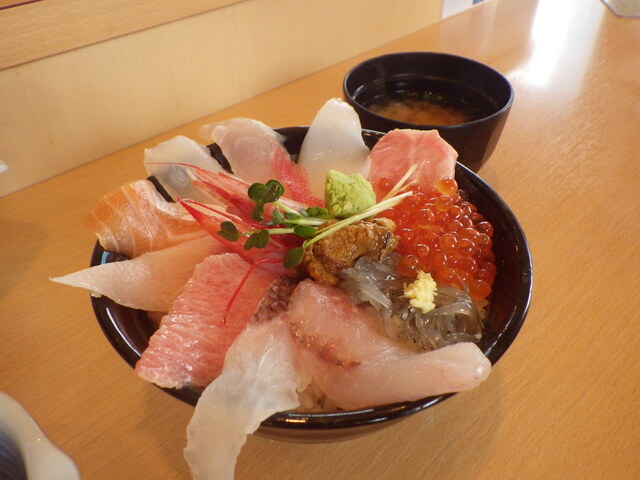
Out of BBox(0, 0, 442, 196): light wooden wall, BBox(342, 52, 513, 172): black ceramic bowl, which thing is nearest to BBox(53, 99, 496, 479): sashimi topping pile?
BBox(342, 52, 513, 172): black ceramic bowl

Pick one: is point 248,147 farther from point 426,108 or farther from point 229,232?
point 426,108

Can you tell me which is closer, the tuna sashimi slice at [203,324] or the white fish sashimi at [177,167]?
the tuna sashimi slice at [203,324]

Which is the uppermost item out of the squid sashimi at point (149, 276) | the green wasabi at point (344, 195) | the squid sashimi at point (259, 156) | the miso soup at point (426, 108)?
the green wasabi at point (344, 195)

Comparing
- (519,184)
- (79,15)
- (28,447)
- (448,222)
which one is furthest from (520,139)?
(28,447)

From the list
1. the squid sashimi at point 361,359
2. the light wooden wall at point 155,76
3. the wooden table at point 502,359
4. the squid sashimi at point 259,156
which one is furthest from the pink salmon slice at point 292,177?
the light wooden wall at point 155,76

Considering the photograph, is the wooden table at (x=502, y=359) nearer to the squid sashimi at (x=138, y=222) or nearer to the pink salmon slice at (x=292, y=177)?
the squid sashimi at (x=138, y=222)

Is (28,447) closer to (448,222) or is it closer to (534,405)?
(448,222)
